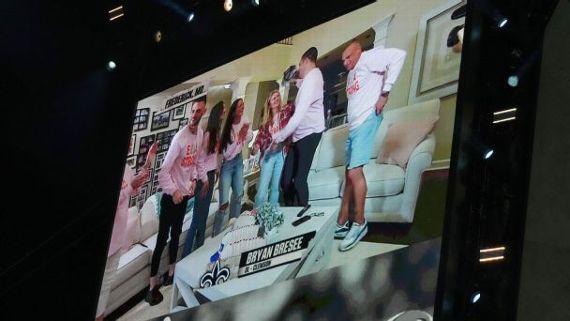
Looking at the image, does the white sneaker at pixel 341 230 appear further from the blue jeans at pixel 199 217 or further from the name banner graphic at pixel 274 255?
the blue jeans at pixel 199 217

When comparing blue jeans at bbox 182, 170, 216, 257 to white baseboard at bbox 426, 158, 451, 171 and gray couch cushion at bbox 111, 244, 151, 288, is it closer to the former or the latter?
gray couch cushion at bbox 111, 244, 151, 288

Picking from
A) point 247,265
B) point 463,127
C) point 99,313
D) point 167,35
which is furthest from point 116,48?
point 463,127

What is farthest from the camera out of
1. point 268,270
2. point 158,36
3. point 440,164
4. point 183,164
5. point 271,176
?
A: point 158,36

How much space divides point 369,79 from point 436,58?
329mm

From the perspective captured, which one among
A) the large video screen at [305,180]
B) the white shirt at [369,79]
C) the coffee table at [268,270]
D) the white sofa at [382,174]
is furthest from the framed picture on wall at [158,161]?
the white shirt at [369,79]

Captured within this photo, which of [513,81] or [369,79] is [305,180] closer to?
[369,79]

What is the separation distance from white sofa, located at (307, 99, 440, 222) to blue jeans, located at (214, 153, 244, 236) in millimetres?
494

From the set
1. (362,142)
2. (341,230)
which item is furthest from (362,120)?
(341,230)

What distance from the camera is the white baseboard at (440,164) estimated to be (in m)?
2.16

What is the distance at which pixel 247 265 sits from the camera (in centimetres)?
279

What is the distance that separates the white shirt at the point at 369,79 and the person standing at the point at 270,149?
1.28 feet

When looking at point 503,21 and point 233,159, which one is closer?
point 503,21

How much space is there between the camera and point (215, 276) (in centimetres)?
292

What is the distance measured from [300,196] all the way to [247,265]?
418 mm
